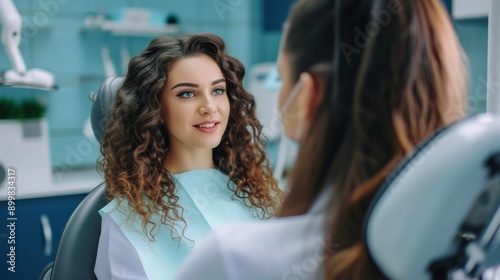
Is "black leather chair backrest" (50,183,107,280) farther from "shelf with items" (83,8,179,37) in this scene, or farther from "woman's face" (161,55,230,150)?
"shelf with items" (83,8,179,37)

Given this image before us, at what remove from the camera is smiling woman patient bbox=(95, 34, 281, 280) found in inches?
47.1

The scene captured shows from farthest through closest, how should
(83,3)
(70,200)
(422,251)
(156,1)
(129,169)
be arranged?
(156,1) < (83,3) < (70,200) < (129,169) < (422,251)

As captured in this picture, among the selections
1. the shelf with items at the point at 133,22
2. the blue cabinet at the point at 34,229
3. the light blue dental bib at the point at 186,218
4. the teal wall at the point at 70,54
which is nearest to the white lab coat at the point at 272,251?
the light blue dental bib at the point at 186,218

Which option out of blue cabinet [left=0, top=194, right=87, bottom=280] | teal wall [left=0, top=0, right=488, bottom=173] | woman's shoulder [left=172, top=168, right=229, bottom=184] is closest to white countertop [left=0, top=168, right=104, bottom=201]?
blue cabinet [left=0, top=194, right=87, bottom=280]

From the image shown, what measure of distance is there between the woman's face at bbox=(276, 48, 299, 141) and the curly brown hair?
2.03ft

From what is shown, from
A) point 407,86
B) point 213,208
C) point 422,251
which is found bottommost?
point 213,208

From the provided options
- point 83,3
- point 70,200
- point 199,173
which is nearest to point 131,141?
point 199,173

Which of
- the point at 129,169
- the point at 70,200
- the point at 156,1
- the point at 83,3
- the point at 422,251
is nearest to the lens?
the point at 422,251

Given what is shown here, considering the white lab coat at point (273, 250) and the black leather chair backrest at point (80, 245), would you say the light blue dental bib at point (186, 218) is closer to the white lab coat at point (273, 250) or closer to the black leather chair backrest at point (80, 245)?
the black leather chair backrest at point (80, 245)

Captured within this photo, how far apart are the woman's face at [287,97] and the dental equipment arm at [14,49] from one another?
162 centimetres

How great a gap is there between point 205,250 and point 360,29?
28cm

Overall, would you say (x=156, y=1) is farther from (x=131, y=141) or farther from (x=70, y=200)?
(x=131, y=141)

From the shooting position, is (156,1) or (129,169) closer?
(129,169)

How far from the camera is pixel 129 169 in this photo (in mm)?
1263
